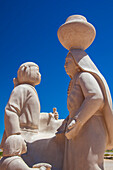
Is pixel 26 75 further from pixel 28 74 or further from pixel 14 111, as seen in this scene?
pixel 14 111

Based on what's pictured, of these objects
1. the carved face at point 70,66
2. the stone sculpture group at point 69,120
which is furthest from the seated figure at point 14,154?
the carved face at point 70,66

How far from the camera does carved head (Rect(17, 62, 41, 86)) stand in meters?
4.85

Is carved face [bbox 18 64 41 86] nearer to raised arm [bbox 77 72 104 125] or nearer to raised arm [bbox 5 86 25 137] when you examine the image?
raised arm [bbox 5 86 25 137]

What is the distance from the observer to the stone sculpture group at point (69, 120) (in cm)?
339

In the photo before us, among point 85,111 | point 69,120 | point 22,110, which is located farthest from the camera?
point 22,110

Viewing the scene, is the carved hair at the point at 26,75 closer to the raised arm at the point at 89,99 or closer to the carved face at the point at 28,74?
the carved face at the point at 28,74

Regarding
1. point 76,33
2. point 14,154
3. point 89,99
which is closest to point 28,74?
point 76,33

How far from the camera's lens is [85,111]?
11.4 ft

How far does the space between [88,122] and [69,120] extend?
0.41 metres

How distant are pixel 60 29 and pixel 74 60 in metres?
0.72

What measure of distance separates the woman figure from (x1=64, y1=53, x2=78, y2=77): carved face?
136 millimetres

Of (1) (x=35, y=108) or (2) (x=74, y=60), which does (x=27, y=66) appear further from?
(2) (x=74, y=60)

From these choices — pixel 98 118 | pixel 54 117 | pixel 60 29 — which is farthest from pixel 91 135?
pixel 60 29

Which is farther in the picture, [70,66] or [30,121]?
[30,121]
